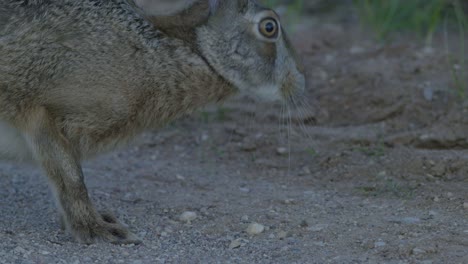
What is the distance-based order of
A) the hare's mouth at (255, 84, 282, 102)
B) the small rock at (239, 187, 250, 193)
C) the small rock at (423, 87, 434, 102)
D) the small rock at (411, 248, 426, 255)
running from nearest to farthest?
1. the small rock at (411, 248, 426, 255)
2. the hare's mouth at (255, 84, 282, 102)
3. the small rock at (239, 187, 250, 193)
4. the small rock at (423, 87, 434, 102)

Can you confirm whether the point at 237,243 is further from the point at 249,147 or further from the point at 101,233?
the point at 249,147

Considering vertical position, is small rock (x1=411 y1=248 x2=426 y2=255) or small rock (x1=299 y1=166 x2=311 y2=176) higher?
small rock (x1=299 y1=166 x2=311 y2=176)

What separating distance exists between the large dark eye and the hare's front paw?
147 cm

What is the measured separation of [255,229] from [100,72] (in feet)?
4.15

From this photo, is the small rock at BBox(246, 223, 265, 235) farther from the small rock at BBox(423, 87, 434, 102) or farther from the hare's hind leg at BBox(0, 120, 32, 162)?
the small rock at BBox(423, 87, 434, 102)

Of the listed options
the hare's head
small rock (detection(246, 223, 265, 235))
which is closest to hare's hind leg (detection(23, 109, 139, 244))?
small rock (detection(246, 223, 265, 235))

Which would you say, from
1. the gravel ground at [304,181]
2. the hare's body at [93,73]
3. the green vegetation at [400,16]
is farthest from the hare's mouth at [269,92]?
the green vegetation at [400,16]

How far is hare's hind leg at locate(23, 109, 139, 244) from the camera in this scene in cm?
535

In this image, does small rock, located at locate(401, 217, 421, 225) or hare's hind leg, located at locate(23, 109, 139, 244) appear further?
small rock, located at locate(401, 217, 421, 225)

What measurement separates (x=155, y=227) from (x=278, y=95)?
112 centimetres

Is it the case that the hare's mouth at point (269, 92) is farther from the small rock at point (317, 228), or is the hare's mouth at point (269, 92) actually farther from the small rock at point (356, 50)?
the small rock at point (356, 50)

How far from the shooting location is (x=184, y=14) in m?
5.79

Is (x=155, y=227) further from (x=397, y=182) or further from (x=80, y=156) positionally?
(x=397, y=182)

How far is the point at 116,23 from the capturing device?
220 inches
